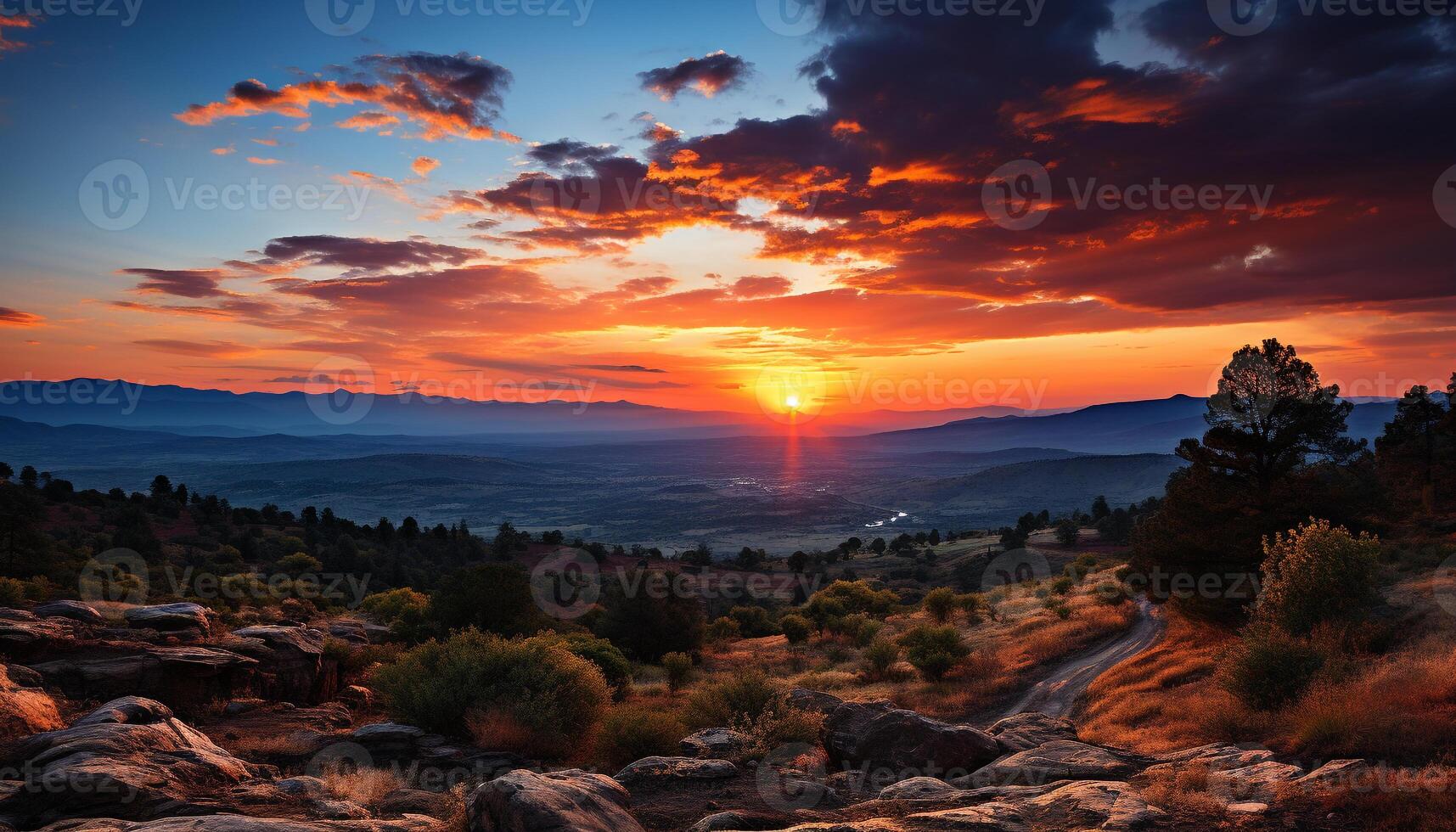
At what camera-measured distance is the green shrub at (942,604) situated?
4040 cm

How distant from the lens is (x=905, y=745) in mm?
12945

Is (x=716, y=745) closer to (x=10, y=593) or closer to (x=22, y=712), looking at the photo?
(x=22, y=712)

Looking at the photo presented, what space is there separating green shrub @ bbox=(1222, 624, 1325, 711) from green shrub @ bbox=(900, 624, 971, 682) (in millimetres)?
12898

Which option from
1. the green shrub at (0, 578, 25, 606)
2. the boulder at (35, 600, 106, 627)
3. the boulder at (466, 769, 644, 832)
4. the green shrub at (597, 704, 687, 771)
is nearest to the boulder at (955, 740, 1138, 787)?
the green shrub at (597, 704, 687, 771)

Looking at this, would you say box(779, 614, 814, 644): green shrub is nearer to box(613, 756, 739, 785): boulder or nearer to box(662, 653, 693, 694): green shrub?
box(662, 653, 693, 694): green shrub

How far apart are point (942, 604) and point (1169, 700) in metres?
23.9

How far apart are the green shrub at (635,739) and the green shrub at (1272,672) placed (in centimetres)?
1161

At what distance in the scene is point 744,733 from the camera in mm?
13914

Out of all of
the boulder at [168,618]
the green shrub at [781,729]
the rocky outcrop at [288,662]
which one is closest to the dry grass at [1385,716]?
the green shrub at [781,729]

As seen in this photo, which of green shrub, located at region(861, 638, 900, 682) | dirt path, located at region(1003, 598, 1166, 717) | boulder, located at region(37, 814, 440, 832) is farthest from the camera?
green shrub, located at region(861, 638, 900, 682)

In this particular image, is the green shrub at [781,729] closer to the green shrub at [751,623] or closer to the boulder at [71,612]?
the boulder at [71,612]

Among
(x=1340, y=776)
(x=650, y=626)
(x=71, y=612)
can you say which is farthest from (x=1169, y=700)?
(x=71, y=612)

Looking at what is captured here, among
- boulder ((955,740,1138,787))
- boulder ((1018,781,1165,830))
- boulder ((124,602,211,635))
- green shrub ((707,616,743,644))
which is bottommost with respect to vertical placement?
green shrub ((707,616,743,644))

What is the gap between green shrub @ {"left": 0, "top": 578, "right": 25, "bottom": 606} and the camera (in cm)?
1894
